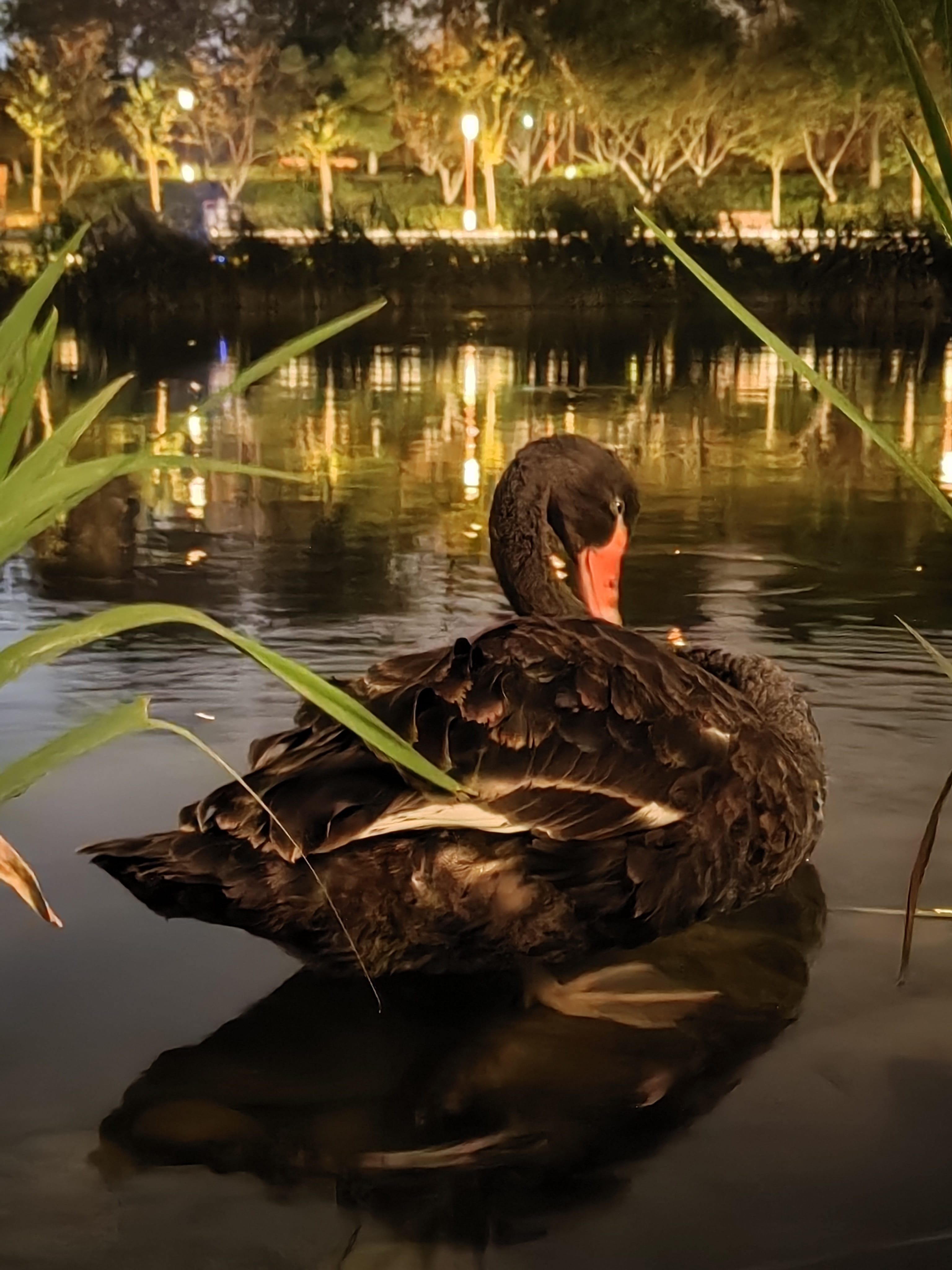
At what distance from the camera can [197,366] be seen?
41.3ft

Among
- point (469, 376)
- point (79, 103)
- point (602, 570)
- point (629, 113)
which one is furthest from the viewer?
point (629, 113)

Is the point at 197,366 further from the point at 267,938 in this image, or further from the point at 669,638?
the point at 267,938

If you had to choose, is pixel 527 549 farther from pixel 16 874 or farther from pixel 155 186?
pixel 155 186

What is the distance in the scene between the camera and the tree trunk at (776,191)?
80.4 ft

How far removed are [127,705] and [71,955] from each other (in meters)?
0.97

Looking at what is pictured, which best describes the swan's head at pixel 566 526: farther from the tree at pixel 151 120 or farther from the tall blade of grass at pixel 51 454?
the tree at pixel 151 120

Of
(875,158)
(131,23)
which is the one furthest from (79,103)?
(875,158)

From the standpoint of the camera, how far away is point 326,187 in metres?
24.5

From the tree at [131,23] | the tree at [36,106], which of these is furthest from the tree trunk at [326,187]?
the tree at [36,106]

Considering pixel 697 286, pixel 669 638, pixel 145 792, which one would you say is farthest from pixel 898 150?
pixel 145 792

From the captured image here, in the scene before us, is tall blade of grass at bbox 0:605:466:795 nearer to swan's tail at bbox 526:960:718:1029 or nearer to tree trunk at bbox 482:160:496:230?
swan's tail at bbox 526:960:718:1029

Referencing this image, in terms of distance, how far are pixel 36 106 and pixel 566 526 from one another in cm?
2259

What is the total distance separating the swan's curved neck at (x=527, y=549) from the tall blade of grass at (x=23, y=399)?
1.42 metres

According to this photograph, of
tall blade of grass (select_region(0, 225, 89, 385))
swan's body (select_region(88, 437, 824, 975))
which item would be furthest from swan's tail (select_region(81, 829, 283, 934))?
tall blade of grass (select_region(0, 225, 89, 385))
